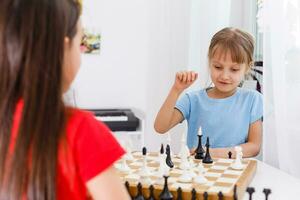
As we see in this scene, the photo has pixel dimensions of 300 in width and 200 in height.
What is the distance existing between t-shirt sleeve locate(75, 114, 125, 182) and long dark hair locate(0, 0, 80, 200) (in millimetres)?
36

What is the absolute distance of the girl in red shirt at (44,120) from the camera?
741mm

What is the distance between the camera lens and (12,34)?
29.2 inches

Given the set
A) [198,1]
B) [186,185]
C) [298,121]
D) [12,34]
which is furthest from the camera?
[198,1]

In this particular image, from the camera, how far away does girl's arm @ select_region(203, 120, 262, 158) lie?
1.64 metres

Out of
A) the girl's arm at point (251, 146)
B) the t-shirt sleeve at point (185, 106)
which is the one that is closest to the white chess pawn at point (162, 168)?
the girl's arm at point (251, 146)

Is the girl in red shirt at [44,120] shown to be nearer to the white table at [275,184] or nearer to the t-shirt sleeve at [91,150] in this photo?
the t-shirt sleeve at [91,150]

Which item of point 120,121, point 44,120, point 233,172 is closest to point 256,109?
point 233,172

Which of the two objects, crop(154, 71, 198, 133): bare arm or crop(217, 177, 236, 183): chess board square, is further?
crop(154, 71, 198, 133): bare arm

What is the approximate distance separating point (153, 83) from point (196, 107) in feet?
3.36

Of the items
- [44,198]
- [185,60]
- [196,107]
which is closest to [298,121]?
[196,107]

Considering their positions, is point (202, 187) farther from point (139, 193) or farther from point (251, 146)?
point (251, 146)

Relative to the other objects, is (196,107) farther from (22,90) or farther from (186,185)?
(22,90)

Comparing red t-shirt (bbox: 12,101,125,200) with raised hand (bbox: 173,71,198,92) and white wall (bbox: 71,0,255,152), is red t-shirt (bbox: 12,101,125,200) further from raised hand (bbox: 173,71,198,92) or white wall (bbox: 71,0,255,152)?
white wall (bbox: 71,0,255,152)

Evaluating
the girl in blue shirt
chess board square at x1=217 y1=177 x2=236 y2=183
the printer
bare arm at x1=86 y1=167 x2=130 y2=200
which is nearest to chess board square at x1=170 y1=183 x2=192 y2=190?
chess board square at x1=217 y1=177 x2=236 y2=183
